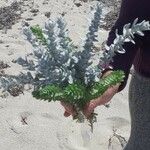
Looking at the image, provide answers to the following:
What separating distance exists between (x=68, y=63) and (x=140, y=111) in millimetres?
807

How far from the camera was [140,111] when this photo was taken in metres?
2.12

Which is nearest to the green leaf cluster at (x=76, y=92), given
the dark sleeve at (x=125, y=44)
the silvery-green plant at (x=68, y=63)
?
the silvery-green plant at (x=68, y=63)

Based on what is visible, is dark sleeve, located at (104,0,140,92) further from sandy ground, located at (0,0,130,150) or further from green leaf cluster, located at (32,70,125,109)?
sandy ground, located at (0,0,130,150)

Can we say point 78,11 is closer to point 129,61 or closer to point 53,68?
point 129,61

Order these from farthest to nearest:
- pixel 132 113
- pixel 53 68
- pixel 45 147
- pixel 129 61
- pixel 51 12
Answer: pixel 51 12, pixel 45 147, pixel 132 113, pixel 129 61, pixel 53 68

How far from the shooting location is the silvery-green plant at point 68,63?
1.36 meters

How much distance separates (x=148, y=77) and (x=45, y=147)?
4.08 ft

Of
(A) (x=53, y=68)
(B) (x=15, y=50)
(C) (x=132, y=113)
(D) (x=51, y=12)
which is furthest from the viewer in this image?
(D) (x=51, y=12)

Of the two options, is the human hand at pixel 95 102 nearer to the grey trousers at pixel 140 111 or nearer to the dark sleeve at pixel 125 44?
the dark sleeve at pixel 125 44

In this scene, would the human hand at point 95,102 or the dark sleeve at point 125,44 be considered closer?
the human hand at point 95,102

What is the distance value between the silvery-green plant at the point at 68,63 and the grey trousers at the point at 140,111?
1.92 ft

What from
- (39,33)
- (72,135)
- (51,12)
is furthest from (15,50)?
(39,33)

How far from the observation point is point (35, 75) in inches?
58.0

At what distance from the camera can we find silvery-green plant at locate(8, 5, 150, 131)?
1.36 m
